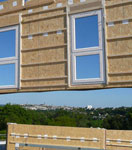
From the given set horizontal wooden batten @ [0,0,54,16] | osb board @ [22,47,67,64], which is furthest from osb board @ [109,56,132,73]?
horizontal wooden batten @ [0,0,54,16]

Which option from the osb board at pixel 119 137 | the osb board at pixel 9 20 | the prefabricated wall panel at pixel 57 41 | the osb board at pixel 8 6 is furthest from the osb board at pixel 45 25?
the osb board at pixel 119 137

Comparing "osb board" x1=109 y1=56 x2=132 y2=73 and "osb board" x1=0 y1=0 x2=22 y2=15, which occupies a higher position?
"osb board" x1=0 y1=0 x2=22 y2=15

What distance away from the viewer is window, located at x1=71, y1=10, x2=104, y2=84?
13.7ft

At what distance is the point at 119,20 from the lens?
13.3 ft

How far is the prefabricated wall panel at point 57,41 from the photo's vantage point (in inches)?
158

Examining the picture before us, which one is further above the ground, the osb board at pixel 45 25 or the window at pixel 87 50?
the osb board at pixel 45 25

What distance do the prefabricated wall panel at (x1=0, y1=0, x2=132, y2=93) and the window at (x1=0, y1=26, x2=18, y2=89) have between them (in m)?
0.12

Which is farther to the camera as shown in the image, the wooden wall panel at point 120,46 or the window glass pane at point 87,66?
the window glass pane at point 87,66

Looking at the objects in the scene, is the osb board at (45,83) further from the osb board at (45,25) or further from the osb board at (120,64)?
the osb board at (45,25)

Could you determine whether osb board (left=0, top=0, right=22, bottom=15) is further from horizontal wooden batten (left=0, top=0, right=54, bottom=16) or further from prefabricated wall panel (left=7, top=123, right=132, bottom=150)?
prefabricated wall panel (left=7, top=123, right=132, bottom=150)

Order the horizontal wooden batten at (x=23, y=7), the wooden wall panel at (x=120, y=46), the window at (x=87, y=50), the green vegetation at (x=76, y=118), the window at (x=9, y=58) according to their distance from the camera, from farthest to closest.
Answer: the green vegetation at (x=76, y=118)
the window at (x=9, y=58)
the horizontal wooden batten at (x=23, y=7)
the window at (x=87, y=50)
the wooden wall panel at (x=120, y=46)

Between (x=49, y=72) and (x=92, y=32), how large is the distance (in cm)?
115

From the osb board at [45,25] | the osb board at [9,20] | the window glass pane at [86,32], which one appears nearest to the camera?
the window glass pane at [86,32]

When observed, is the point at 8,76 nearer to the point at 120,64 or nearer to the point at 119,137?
the point at 120,64
